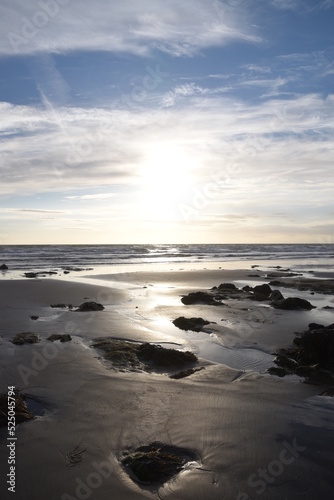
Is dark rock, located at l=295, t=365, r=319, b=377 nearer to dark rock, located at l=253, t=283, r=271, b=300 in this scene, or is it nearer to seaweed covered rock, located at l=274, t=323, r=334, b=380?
seaweed covered rock, located at l=274, t=323, r=334, b=380

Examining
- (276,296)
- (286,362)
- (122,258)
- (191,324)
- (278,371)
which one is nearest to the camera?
(278,371)

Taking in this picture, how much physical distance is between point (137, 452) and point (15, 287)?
52.7 feet

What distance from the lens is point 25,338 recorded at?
Answer: 8.77m

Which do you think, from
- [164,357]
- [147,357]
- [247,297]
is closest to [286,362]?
[164,357]

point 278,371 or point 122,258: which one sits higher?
point 122,258

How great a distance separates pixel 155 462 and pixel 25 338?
560 centimetres

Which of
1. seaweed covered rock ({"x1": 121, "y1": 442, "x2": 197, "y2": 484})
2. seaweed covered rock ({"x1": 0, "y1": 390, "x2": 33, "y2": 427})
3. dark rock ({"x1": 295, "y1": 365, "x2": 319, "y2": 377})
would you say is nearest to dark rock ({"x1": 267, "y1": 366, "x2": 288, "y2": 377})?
dark rock ({"x1": 295, "y1": 365, "x2": 319, "y2": 377})

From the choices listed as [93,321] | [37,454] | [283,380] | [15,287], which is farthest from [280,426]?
[15,287]

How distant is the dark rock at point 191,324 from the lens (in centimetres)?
1048

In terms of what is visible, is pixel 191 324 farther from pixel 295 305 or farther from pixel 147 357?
pixel 295 305

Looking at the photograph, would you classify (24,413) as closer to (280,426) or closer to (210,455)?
(210,455)

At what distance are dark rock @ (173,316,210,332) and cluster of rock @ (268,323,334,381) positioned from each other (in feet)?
9.74

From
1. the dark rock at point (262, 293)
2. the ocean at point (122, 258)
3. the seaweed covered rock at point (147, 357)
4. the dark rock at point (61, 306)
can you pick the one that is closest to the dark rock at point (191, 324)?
the seaweed covered rock at point (147, 357)

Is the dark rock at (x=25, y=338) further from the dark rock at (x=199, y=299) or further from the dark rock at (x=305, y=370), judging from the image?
the dark rock at (x=199, y=299)
